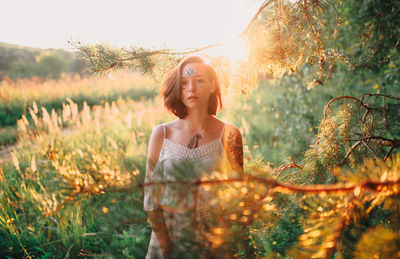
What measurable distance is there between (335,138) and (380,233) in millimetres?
771

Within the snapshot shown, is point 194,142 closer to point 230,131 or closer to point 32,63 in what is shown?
point 230,131

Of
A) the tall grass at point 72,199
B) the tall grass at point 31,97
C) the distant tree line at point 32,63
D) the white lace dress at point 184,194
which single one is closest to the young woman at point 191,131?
the tall grass at point 72,199

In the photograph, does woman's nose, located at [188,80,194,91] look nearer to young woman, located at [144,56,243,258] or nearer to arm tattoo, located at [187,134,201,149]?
young woman, located at [144,56,243,258]

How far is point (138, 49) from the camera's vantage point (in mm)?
1594

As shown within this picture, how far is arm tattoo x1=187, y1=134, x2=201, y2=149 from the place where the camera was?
155 cm

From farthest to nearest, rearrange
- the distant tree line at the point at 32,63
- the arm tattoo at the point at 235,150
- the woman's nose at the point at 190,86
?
the distant tree line at the point at 32,63 → the woman's nose at the point at 190,86 → the arm tattoo at the point at 235,150

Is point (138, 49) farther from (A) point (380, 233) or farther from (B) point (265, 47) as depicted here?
(A) point (380, 233)

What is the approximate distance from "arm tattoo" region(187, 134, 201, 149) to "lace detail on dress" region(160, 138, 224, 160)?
2 centimetres

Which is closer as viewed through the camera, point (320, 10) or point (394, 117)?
point (394, 117)

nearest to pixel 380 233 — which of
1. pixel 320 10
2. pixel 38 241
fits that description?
pixel 320 10

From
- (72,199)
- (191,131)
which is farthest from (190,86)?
(72,199)

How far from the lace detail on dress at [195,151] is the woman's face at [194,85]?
0.91ft

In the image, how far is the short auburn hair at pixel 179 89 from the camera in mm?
1625

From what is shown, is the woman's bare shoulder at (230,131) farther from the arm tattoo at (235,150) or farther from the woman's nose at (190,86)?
the woman's nose at (190,86)
